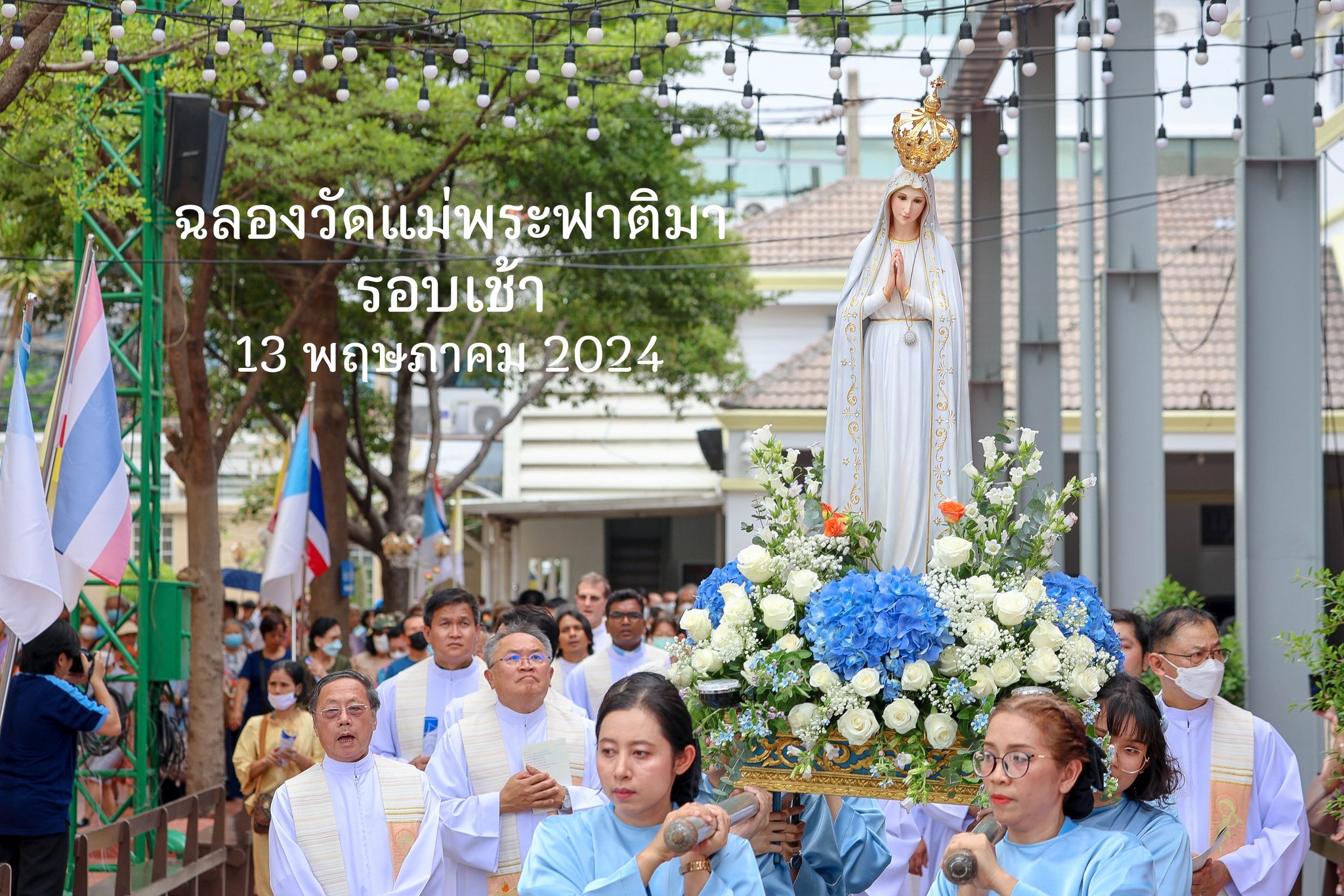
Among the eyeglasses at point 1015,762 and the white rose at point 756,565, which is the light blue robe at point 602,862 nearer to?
the eyeglasses at point 1015,762

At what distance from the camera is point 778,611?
4625mm

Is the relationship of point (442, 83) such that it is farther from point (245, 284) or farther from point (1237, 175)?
point (1237, 175)

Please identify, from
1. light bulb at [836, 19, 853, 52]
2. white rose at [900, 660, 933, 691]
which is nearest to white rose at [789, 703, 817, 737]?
white rose at [900, 660, 933, 691]

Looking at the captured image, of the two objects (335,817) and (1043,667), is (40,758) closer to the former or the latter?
(335,817)

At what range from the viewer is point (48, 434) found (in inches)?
346

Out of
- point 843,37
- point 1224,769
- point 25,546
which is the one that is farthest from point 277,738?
point 1224,769

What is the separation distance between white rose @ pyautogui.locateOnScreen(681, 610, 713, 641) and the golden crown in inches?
70.3

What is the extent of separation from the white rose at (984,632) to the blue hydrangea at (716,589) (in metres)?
0.69

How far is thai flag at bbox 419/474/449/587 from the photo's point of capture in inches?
820

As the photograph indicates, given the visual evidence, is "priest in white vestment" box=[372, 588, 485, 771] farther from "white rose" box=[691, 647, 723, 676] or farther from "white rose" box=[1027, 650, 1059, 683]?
"white rose" box=[1027, 650, 1059, 683]

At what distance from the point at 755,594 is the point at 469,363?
1744cm

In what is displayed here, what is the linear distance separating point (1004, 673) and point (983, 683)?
65 mm

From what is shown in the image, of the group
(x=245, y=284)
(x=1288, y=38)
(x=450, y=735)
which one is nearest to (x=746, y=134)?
(x=245, y=284)

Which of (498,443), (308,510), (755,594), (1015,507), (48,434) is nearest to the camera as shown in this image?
(755,594)
